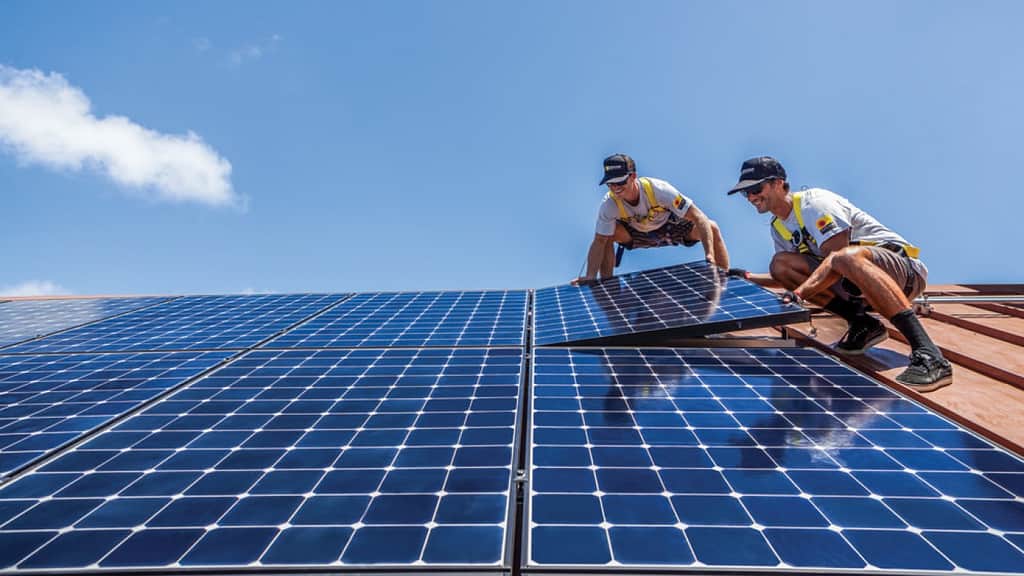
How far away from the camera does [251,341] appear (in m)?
5.64

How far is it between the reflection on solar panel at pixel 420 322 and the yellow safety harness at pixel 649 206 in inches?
89.7

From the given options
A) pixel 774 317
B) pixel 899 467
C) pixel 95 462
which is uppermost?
pixel 774 317

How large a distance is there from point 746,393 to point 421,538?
260cm

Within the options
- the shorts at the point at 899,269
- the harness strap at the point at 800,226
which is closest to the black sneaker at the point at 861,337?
the shorts at the point at 899,269

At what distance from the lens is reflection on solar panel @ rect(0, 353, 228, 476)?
10.9 feet

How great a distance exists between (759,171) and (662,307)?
1694mm

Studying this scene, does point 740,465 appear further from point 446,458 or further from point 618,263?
point 618,263

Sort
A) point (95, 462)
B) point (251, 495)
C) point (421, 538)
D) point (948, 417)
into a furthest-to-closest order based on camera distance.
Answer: point (948, 417) → point (95, 462) → point (251, 495) → point (421, 538)

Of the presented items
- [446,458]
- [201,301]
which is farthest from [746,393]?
[201,301]

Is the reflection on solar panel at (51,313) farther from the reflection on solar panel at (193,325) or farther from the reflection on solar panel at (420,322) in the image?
the reflection on solar panel at (420,322)

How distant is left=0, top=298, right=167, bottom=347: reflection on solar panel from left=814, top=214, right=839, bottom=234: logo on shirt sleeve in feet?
29.8

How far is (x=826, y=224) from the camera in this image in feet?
16.3

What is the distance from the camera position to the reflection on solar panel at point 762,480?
2.05m

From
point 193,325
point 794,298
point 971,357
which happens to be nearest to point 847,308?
point 794,298
